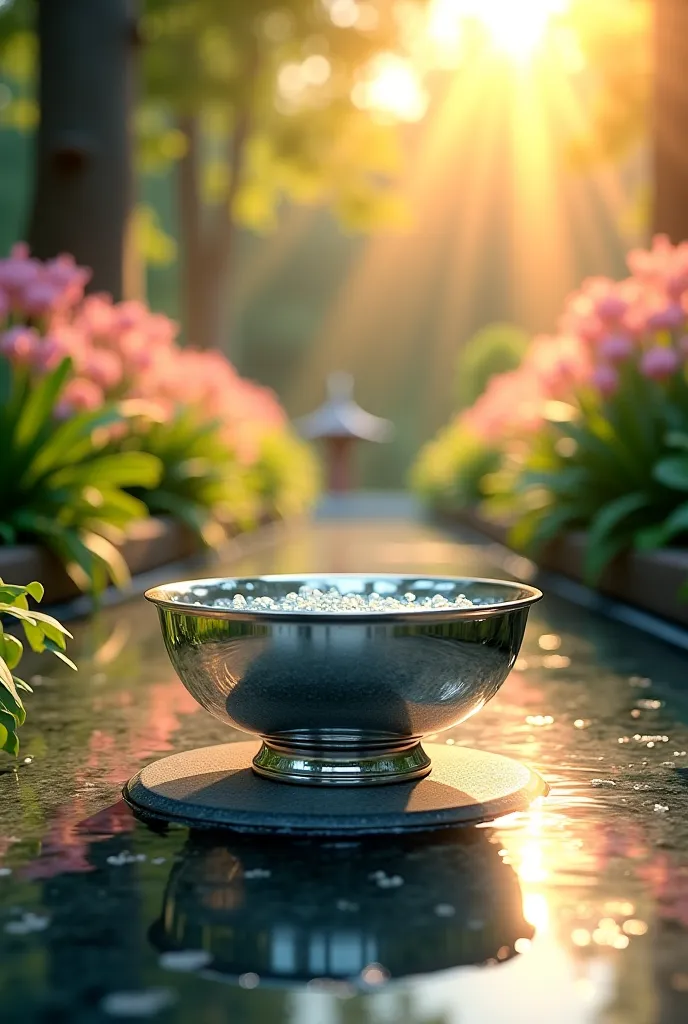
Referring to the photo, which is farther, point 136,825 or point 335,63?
point 335,63

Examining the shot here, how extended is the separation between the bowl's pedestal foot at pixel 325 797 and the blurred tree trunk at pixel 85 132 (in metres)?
7.54

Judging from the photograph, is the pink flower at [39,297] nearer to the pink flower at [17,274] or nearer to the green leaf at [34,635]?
the pink flower at [17,274]

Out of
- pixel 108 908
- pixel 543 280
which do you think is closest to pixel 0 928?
pixel 108 908

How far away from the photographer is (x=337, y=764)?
274 centimetres

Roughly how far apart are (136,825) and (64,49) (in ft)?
28.0

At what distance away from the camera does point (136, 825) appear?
2.57 m

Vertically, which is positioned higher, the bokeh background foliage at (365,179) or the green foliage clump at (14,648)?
the bokeh background foliage at (365,179)

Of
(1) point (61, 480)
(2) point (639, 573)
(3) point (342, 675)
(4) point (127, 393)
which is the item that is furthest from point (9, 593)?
(4) point (127, 393)

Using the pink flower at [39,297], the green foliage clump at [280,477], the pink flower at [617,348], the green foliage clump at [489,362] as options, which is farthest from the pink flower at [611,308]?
the green foliage clump at [489,362]

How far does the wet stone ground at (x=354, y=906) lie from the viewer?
67.3 inches

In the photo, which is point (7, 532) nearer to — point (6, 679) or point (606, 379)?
point (6, 679)

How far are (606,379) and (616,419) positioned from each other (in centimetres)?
31

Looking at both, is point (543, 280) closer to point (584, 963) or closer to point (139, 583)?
point (139, 583)

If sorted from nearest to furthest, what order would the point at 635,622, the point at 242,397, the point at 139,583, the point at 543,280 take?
1. the point at 635,622
2. the point at 139,583
3. the point at 242,397
4. the point at 543,280
